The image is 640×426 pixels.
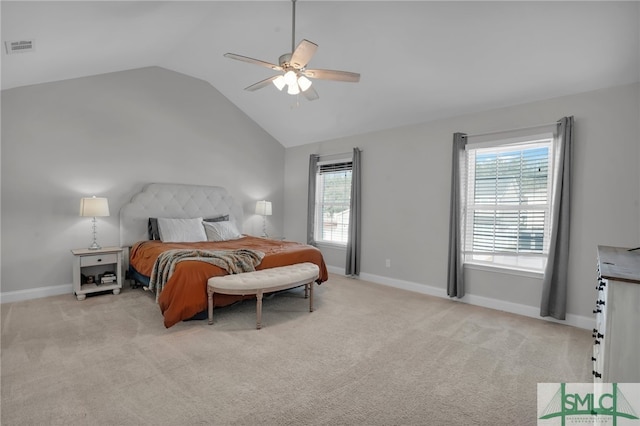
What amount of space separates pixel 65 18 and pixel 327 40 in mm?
2512

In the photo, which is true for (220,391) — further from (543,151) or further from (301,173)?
(301,173)

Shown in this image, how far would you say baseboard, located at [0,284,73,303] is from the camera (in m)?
3.70

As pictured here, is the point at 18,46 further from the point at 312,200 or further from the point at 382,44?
the point at 312,200

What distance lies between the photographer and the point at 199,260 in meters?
3.15

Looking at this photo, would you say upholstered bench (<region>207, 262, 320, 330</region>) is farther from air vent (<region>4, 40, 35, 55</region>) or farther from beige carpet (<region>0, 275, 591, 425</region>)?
air vent (<region>4, 40, 35, 55</region>)

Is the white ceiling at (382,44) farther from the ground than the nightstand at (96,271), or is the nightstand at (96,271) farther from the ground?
the white ceiling at (382,44)

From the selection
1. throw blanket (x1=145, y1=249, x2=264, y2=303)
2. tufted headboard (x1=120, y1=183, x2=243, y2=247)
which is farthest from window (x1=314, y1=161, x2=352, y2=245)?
throw blanket (x1=145, y1=249, x2=264, y2=303)

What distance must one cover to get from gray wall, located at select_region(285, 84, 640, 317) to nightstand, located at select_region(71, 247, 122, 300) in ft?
10.5

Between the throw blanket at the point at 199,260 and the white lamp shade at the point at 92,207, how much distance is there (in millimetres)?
1196

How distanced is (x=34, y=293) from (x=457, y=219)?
5.39 metres

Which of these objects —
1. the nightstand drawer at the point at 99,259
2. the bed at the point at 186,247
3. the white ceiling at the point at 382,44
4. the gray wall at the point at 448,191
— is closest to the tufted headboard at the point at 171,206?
the bed at the point at 186,247

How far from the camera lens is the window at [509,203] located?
356 centimetres

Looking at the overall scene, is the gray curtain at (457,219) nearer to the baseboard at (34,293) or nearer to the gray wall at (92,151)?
the gray wall at (92,151)

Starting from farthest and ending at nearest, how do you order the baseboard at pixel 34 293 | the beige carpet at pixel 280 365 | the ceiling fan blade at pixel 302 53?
1. the baseboard at pixel 34 293
2. the ceiling fan blade at pixel 302 53
3. the beige carpet at pixel 280 365
